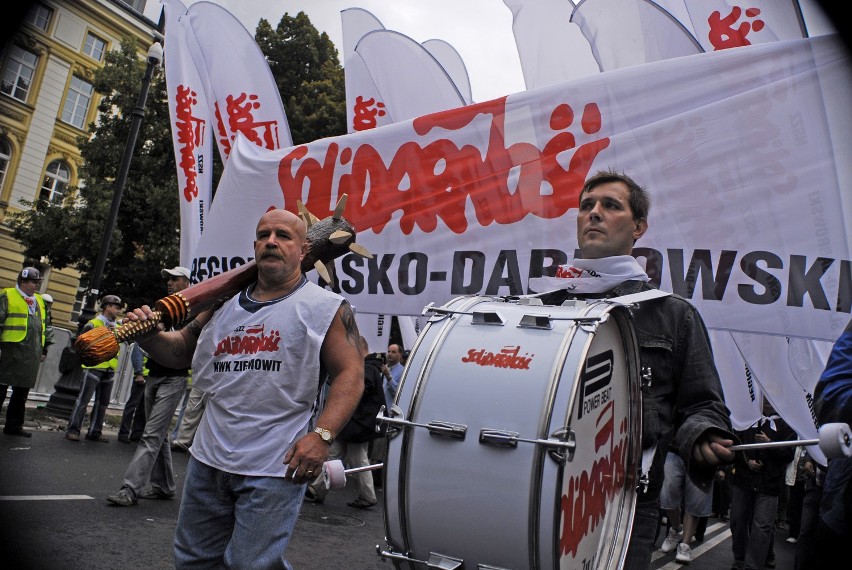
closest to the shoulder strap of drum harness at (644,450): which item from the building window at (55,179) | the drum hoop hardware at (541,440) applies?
the drum hoop hardware at (541,440)

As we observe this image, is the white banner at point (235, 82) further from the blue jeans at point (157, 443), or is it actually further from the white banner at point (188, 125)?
the blue jeans at point (157, 443)

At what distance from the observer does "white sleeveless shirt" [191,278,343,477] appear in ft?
9.78

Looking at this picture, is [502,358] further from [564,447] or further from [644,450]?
[644,450]

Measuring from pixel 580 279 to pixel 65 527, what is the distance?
4.00 m

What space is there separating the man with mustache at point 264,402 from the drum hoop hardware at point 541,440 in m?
0.88

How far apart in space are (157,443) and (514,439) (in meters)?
4.69

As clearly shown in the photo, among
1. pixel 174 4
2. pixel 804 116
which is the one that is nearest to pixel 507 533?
pixel 804 116

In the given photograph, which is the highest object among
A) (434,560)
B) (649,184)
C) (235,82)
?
(235,82)

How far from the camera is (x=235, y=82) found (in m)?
8.37

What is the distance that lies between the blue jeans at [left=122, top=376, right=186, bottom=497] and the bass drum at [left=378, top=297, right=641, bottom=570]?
13.8 feet

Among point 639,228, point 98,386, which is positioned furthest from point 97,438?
point 639,228

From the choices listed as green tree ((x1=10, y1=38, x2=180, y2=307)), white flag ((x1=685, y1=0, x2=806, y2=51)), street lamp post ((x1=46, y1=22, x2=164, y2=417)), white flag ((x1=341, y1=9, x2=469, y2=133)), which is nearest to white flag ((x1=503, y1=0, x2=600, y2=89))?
white flag ((x1=341, y1=9, x2=469, y2=133))

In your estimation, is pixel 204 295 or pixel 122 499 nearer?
pixel 204 295

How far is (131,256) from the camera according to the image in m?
19.8
